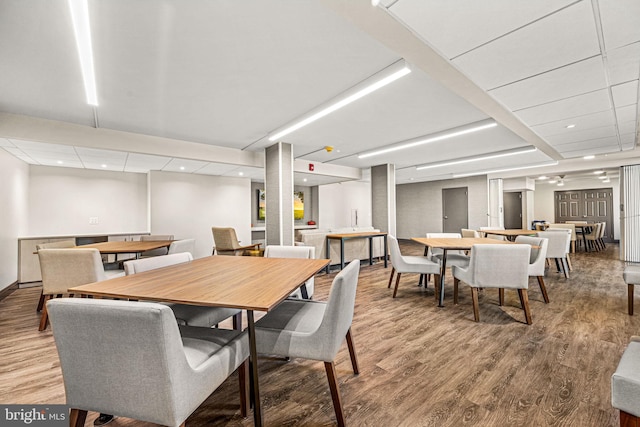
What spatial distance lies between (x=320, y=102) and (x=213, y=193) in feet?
16.9

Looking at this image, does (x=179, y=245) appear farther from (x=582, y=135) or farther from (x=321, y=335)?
(x=582, y=135)

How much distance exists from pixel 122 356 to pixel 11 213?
5499 mm

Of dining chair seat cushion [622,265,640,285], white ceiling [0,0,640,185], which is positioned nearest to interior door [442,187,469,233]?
white ceiling [0,0,640,185]

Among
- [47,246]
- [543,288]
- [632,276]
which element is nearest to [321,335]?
[543,288]

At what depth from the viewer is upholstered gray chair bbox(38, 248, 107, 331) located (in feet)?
8.96

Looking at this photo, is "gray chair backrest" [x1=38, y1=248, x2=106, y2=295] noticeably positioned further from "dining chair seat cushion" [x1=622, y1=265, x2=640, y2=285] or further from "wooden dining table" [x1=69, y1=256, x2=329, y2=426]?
"dining chair seat cushion" [x1=622, y1=265, x2=640, y2=285]

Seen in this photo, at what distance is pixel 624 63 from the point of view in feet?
7.18

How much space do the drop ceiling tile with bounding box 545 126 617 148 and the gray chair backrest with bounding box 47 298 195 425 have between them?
544 cm

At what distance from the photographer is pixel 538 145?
4887 millimetres

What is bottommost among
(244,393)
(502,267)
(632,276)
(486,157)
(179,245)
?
(244,393)

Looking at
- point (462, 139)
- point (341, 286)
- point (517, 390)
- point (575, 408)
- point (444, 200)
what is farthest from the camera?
point (444, 200)

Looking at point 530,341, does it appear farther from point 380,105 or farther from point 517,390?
point 380,105

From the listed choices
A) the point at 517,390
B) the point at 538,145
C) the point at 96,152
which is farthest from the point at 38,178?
the point at 538,145

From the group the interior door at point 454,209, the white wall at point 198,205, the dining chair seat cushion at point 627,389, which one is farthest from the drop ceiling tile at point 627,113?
the white wall at point 198,205
